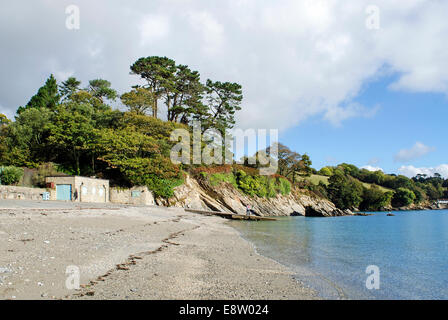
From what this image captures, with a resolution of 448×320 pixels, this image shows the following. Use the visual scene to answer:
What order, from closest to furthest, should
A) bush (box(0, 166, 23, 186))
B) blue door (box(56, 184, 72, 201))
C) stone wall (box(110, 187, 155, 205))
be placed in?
1. bush (box(0, 166, 23, 186))
2. blue door (box(56, 184, 72, 201))
3. stone wall (box(110, 187, 155, 205))

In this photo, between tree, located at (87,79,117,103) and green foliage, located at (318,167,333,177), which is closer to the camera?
tree, located at (87,79,117,103)

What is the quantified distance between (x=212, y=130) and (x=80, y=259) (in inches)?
1674

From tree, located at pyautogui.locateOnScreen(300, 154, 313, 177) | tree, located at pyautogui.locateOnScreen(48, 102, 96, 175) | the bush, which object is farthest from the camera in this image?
tree, located at pyautogui.locateOnScreen(300, 154, 313, 177)

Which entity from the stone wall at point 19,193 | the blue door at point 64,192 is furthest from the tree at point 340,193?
the stone wall at point 19,193

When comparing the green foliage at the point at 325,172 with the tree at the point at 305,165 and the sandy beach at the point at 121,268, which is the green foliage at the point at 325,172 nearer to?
the tree at the point at 305,165

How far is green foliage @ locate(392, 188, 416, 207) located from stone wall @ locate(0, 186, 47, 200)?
10985 centimetres

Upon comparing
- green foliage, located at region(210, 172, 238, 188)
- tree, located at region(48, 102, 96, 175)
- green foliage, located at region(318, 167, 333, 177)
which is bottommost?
green foliage, located at region(210, 172, 238, 188)

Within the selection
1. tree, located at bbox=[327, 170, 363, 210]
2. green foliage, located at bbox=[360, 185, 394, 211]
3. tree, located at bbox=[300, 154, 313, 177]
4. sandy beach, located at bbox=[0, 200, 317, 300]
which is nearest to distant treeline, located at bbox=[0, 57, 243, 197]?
sandy beach, located at bbox=[0, 200, 317, 300]

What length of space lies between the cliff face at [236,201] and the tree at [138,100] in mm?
11379

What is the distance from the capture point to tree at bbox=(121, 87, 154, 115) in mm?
40428

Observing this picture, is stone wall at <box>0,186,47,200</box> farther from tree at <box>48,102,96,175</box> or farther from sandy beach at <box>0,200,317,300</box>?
sandy beach at <box>0,200,317,300</box>
